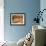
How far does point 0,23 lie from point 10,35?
669mm

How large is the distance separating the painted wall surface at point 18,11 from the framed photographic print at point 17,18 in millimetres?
128

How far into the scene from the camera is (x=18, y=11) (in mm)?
5824

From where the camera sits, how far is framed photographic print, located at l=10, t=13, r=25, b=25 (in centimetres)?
582

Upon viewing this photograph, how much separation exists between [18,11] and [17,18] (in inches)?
11.9

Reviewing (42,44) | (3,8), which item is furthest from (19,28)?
(42,44)

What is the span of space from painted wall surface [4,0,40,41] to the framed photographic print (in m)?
0.13

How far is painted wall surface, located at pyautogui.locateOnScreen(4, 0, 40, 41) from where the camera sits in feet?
19.0

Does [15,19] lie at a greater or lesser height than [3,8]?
lesser

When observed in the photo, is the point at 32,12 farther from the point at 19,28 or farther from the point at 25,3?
the point at 19,28

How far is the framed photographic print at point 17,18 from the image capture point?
5.82m

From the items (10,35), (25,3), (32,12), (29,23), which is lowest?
(10,35)

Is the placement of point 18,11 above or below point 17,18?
above

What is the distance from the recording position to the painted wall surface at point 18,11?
228 inches

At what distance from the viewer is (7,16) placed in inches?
229
